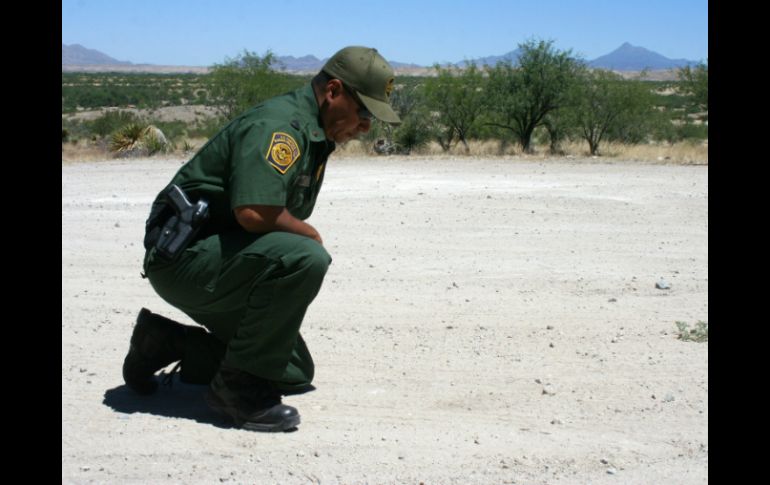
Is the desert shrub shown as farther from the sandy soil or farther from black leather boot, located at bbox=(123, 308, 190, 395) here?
black leather boot, located at bbox=(123, 308, 190, 395)

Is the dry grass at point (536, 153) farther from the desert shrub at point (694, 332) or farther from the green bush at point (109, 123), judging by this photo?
the desert shrub at point (694, 332)

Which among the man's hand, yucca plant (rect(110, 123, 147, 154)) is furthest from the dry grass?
the man's hand

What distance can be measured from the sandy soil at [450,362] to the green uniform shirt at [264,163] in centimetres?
103

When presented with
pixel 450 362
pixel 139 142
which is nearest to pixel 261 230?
pixel 450 362

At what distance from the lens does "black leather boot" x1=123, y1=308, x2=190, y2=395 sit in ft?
14.9

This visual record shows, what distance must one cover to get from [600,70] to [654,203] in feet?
52.7

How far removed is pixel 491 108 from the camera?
1029 inches

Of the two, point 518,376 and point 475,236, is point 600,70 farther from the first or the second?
point 518,376

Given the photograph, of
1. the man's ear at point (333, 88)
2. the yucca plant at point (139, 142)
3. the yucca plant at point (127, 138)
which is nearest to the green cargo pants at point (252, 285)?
the man's ear at point (333, 88)

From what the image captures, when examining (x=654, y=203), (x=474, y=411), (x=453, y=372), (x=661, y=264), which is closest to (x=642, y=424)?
(x=474, y=411)

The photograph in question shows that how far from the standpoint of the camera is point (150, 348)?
4562 millimetres

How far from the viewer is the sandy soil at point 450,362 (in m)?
3.78

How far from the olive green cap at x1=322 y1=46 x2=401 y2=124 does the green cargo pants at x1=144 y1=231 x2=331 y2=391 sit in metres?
0.68

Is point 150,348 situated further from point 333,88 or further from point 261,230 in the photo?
point 333,88
